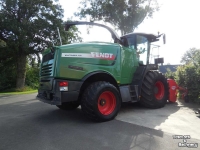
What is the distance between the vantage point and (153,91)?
598 centimetres

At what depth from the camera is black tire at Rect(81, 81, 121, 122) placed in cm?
428

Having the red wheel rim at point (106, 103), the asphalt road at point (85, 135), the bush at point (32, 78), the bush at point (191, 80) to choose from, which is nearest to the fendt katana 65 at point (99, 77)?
the red wheel rim at point (106, 103)

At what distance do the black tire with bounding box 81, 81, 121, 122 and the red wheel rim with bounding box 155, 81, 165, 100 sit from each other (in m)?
2.32

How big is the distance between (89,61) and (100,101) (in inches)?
44.0

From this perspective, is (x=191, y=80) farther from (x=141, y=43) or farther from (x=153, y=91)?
(x=141, y=43)

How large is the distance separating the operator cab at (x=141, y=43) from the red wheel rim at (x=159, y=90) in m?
1.00

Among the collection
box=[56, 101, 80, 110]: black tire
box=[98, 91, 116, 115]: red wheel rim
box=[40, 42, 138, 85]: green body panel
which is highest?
box=[40, 42, 138, 85]: green body panel

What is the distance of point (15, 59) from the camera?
21062 mm

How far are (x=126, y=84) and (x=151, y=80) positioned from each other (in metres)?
1.01

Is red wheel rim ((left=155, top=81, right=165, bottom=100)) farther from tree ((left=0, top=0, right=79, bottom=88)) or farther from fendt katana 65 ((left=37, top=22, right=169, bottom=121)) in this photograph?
tree ((left=0, top=0, right=79, bottom=88))

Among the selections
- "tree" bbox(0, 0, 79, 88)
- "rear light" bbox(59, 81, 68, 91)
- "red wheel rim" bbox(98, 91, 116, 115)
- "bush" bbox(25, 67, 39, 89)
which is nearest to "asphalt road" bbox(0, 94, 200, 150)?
"red wheel rim" bbox(98, 91, 116, 115)

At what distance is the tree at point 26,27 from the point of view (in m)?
17.0

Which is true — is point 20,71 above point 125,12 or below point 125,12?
below

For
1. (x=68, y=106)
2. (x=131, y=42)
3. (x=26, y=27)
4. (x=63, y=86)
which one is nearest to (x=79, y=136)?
(x=63, y=86)
